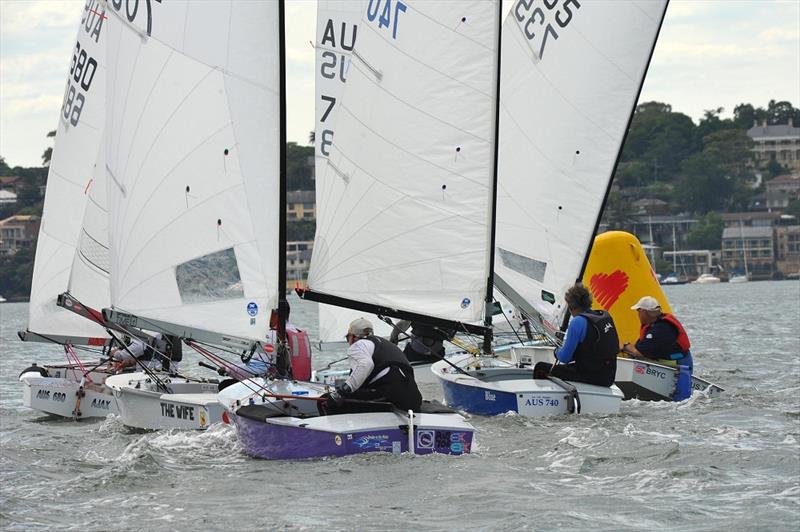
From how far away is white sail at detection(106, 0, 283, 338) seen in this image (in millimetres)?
11875

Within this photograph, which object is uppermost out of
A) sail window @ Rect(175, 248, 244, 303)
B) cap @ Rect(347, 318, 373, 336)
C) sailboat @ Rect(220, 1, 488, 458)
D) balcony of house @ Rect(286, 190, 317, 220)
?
balcony of house @ Rect(286, 190, 317, 220)

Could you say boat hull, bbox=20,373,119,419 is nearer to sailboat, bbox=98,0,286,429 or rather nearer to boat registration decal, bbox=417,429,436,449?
sailboat, bbox=98,0,286,429

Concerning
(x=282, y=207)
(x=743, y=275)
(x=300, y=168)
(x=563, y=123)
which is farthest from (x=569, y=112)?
(x=300, y=168)

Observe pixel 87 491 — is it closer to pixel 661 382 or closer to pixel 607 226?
pixel 661 382

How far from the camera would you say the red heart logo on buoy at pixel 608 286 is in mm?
16391

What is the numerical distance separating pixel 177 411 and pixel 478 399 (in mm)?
2545

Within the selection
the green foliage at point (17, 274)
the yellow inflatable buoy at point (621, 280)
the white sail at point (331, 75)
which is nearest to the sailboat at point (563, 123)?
the yellow inflatable buoy at point (621, 280)

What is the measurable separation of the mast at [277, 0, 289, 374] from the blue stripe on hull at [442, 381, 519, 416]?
1877mm

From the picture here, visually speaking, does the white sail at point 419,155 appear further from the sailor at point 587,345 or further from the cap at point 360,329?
the cap at point 360,329

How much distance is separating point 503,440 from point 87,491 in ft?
10.7

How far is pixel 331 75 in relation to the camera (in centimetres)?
1780

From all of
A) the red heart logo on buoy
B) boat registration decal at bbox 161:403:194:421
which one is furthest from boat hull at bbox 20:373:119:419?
the red heart logo on buoy

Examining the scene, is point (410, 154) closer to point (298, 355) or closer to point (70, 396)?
point (298, 355)

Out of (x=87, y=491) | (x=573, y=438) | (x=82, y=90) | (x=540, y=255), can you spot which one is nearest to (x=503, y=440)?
(x=573, y=438)
